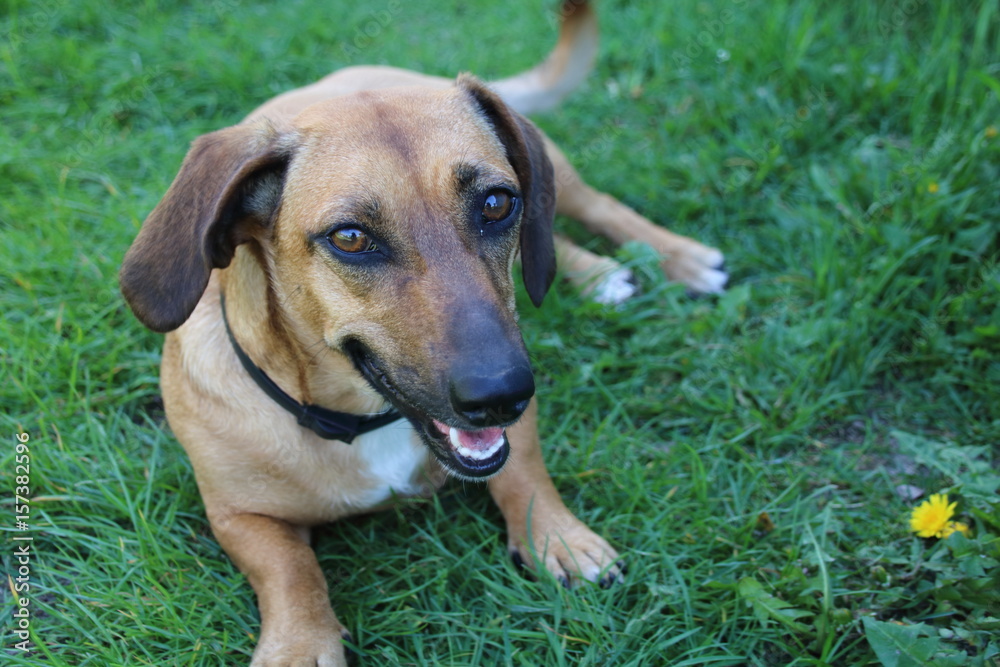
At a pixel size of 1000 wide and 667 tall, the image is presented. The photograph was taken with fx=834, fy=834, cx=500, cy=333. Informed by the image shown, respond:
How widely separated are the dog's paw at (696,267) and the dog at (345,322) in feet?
4.71

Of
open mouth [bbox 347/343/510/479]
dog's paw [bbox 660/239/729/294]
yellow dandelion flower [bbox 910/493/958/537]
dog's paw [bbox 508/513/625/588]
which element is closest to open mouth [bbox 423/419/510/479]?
open mouth [bbox 347/343/510/479]

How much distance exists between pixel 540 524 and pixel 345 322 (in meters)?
1.10

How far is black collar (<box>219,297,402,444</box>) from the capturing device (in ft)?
9.21

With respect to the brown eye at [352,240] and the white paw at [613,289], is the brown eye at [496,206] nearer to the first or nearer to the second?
the brown eye at [352,240]

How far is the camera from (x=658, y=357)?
3906 millimetres

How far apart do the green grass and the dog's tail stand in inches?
16.7

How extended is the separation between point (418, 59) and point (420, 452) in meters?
3.75

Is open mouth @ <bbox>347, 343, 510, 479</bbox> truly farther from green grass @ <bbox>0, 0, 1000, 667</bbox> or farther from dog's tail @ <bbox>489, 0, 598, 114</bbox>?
dog's tail @ <bbox>489, 0, 598, 114</bbox>

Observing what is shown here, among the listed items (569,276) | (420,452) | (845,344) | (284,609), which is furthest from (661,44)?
(284,609)

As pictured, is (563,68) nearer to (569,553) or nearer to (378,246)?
(378,246)

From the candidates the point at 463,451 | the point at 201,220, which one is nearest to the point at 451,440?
the point at 463,451

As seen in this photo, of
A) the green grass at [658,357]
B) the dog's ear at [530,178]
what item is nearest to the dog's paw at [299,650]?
the green grass at [658,357]

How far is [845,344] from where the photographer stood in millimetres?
3727

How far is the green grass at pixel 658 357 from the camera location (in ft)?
9.13
